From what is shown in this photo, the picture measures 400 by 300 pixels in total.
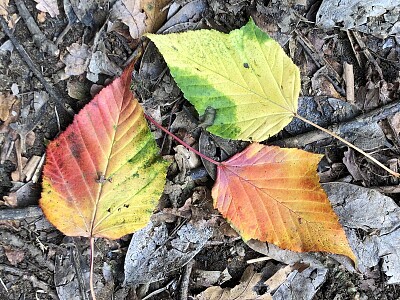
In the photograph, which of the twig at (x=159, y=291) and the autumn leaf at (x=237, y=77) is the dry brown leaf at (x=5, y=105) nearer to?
the autumn leaf at (x=237, y=77)

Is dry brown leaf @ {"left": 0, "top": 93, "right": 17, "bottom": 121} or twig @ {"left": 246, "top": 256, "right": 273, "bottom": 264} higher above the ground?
dry brown leaf @ {"left": 0, "top": 93, "right": 17, "bottom": 121}

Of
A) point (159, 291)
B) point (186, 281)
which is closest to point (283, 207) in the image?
point (186, 281)

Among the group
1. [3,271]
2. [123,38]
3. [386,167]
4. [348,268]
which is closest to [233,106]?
[123,38]

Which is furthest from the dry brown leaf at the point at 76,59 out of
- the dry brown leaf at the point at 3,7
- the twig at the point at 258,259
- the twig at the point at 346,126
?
the twig at the point at 258,259

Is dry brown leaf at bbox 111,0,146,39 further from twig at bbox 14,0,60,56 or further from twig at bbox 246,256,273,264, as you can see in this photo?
twig at bbox 246,256,273,264

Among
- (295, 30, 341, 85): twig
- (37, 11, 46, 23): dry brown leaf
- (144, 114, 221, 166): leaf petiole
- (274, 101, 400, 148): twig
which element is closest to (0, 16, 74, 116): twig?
(37, 11, 46, 23): dry brown leaf

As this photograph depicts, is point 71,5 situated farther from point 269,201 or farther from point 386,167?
point 386,167
